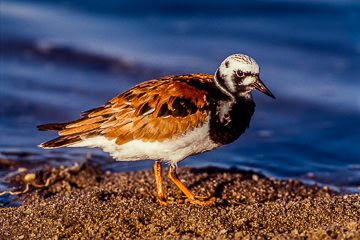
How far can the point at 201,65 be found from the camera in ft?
32.8

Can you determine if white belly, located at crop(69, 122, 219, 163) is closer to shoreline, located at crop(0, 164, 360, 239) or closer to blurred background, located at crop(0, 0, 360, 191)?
shoreline, located at crop(0, 164, 360, 239)

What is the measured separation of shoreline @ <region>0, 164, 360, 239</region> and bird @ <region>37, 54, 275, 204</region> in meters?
0.38

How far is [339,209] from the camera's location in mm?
4273

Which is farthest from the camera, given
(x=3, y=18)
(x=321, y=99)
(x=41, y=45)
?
(x=3, y=18)

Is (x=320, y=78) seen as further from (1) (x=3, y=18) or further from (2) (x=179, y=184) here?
(1) (x=3, y=18)

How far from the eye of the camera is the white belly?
179 inches

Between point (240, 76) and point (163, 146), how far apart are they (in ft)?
3.41

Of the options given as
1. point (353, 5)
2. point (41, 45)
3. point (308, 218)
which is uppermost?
point (353, 5)

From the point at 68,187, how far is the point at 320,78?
6.19 metres

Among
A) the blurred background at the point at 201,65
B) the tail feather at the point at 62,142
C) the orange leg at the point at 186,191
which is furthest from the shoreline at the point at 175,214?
the blurred background at the point at 201,65

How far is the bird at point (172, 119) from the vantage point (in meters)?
4.55

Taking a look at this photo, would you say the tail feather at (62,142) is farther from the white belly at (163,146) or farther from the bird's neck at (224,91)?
the bird's neck at (224,91)

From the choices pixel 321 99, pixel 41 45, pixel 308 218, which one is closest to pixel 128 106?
pixel 308 218

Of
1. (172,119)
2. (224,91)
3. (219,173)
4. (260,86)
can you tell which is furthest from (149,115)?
(219,173)
